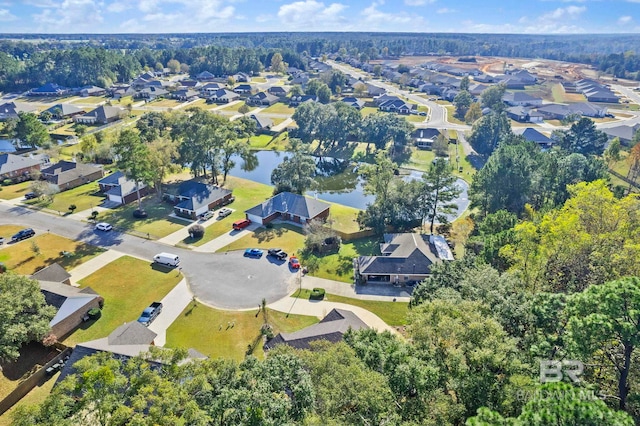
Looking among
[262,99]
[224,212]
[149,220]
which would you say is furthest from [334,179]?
[262,99]

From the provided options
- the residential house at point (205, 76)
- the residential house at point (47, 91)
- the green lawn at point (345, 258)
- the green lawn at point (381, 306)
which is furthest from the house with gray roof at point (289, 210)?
the residential house at point (205, 76)

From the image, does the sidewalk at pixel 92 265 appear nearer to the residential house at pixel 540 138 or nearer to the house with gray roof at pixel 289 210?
the house with gray roof at pixel 289 210

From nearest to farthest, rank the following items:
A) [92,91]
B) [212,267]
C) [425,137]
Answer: [212,267], [425,137], [92,91]

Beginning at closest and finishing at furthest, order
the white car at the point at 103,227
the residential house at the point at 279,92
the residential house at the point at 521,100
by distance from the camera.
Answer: the white car at the point at 103,227
the residential house at the point at 521,100
the residential house at the point at 279,92

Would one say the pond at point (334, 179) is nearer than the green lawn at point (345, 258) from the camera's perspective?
No

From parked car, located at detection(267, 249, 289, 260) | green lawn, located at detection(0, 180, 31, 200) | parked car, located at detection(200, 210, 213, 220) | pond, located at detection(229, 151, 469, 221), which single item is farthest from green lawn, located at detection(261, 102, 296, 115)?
parked car, located at detection(267, 249, 289, 260)

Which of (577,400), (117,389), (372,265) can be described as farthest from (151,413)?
(372,265)

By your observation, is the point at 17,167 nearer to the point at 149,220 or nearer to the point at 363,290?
the point at 149,220
